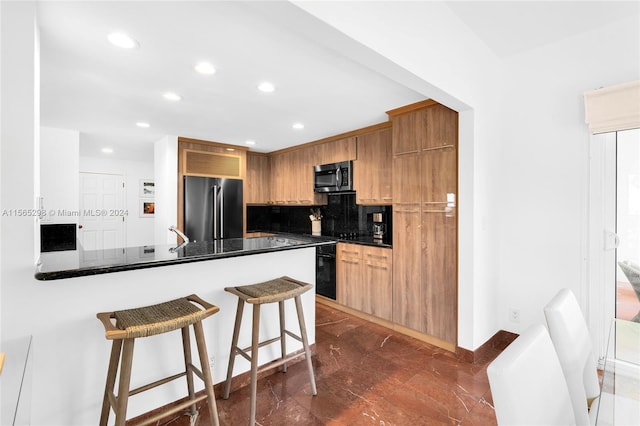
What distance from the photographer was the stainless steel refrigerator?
437 cm

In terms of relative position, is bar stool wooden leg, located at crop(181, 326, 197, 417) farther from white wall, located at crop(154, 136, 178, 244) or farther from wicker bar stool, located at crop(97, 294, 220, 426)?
white wall, located at crop(154, 136, 178, 244)

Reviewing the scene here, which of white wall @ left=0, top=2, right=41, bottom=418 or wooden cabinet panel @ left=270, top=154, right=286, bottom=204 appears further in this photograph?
wooden cabinet panel @ left=270, top=154, right=286, bottom=204

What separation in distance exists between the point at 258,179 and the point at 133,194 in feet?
9.57

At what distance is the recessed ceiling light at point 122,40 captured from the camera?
181 centimetres

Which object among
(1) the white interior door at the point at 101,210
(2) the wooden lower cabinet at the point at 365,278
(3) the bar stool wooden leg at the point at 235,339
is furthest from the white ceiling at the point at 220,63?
(1) the white interior door at the point at 101,210

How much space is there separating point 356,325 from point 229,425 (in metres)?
1.90

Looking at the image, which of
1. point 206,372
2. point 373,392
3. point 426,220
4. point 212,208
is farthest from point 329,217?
point 206,372

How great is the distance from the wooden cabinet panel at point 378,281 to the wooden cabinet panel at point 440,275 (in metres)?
0.43

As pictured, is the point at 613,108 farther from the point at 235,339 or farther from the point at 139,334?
the point at 139,334

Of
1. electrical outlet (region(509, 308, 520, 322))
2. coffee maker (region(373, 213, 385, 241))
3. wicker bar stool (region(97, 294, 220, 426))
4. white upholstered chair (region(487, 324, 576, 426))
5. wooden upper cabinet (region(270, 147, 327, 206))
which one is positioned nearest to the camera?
white upholstered chair (region(487, 324, 576, 426))

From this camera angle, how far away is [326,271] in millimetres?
4148

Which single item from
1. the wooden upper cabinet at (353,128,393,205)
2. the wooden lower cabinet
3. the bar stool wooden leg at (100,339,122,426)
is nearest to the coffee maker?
the wooden upper cabinet at (353,128,393,205)

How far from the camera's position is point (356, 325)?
345 cm

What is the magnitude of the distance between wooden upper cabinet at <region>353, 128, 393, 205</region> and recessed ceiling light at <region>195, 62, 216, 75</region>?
206 cm
